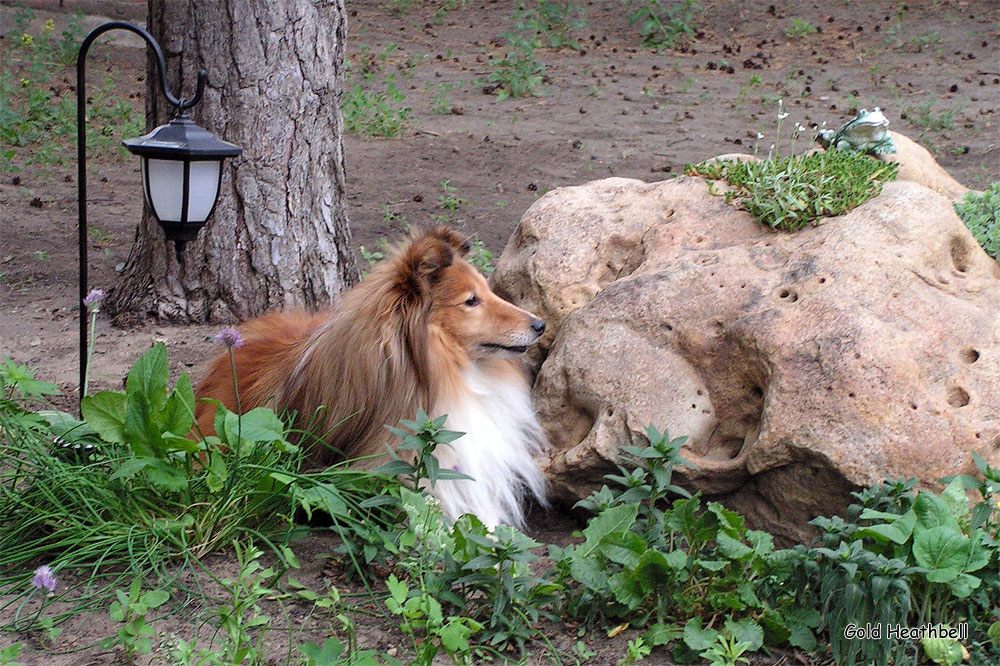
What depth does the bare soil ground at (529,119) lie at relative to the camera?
5.63 metres

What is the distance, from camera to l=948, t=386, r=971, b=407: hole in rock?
11.4 ft

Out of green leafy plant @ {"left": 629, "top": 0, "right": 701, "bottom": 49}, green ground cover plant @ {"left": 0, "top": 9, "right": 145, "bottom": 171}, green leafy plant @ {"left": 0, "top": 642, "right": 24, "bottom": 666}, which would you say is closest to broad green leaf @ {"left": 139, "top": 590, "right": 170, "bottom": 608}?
green leafy plant @ {"left": 0, "top": 642, "right": 24, "bottom": 666}

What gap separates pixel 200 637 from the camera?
2816mm

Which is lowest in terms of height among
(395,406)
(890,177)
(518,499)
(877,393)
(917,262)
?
(518,499)

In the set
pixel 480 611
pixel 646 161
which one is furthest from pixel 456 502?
pixel 646 161

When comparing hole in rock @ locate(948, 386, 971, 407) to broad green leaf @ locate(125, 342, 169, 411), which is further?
hole in rock @ locate(948, 386, 971, 407)

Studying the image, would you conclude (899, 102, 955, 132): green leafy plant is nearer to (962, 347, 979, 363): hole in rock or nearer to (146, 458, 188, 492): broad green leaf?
(962, 347, 979, 363): hole in rock

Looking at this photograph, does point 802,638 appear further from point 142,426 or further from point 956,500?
point 142,426

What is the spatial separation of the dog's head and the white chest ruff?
0.51 feet

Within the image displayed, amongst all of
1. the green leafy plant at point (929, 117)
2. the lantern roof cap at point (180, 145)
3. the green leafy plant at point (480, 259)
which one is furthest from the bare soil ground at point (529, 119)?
the lantern roof cap at point (180, 145)

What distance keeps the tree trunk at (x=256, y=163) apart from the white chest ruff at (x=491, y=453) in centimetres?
187

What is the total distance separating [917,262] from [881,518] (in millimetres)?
1448

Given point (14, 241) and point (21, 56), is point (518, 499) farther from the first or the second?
point (21, 56)

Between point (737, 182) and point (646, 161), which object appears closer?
point (737, 182)
